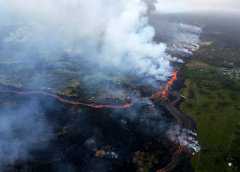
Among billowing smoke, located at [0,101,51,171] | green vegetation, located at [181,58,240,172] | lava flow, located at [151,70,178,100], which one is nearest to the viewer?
billowing smoke, located at [0,101,51,171]

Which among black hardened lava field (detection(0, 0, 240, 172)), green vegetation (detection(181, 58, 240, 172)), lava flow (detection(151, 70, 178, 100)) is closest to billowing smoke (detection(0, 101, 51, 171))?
black hardened lava field (detection(0, 0, 240, 172))

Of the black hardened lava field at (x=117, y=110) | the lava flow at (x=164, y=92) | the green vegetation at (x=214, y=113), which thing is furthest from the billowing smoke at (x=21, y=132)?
the green vegetation at (x=214, y=113)

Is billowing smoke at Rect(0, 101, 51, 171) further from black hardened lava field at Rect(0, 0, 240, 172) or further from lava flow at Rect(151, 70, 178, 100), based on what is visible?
lava flow at Rect(151, 70, 178, 100)

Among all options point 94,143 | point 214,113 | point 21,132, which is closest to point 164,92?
point 214,113

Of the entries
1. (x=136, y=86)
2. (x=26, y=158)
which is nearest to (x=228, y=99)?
(x=136, y=86)

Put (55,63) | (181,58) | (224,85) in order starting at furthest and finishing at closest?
(181,58) → (55,63) → (224,85)

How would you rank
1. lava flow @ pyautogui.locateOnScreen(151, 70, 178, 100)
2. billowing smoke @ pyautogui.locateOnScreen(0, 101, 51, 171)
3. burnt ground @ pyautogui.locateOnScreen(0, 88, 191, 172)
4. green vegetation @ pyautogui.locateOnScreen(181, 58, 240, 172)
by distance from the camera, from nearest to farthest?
burnt ground @ pyautogui.locateOnScreen(0, 88, 191, 172), billowing smoke @ pyautogui.locateOnScreen(0, 101, 51, 171), green vegetation @ pyautogui.locateOnScreen(181, 58, 240, 172), lava flow @ pyautogui.locateOnScreen(151, 70, 178, 100)

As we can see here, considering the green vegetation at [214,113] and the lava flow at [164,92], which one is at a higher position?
the lava flow at [164,92]

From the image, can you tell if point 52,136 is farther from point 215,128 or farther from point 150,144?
point 215,128

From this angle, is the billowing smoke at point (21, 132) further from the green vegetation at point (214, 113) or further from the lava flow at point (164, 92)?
the green vegetation at point (214, 113)
